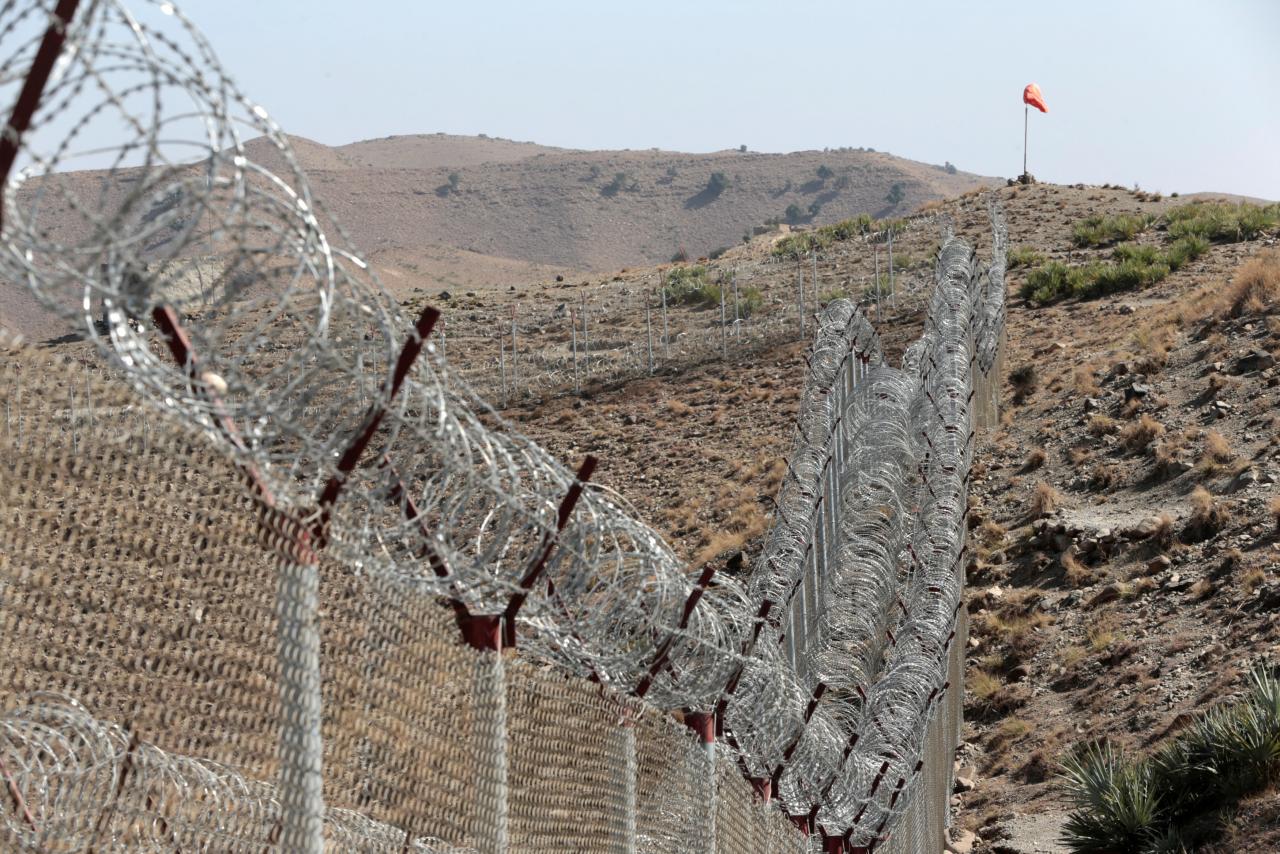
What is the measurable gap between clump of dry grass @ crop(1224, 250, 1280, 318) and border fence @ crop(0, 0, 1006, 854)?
2001 centimetres

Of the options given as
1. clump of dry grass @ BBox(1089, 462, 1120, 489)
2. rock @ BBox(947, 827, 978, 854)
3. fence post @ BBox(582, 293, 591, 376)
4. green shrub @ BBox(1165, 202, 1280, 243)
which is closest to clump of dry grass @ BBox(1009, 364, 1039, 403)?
clump of dry grass @ BBox(1089, 462, 1120, 489)

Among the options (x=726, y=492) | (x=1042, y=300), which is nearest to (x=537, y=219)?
(x=1042, y=300)

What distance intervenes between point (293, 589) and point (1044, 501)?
17357 mm

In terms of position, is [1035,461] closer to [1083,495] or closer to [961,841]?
→ [1083,495]

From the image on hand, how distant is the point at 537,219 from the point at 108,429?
118m

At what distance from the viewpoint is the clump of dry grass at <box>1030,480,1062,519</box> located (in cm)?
1953

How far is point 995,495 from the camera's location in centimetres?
2067

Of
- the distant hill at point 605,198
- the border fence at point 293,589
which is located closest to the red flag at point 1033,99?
the border fence at point 293,589

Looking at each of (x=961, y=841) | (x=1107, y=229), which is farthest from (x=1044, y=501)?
(x=1107, y=229)

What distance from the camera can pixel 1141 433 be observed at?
20891mm

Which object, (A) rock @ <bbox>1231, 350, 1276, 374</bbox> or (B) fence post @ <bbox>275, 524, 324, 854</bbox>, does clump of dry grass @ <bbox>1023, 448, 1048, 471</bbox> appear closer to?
(A) rock @ <bbox>1231, 350, 1276, 374</bbox>

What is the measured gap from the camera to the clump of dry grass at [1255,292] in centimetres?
2433

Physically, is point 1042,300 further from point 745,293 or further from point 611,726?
point 611,726

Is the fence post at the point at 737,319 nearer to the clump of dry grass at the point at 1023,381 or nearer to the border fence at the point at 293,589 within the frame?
the clump of dry grass at the point at 1023,381
